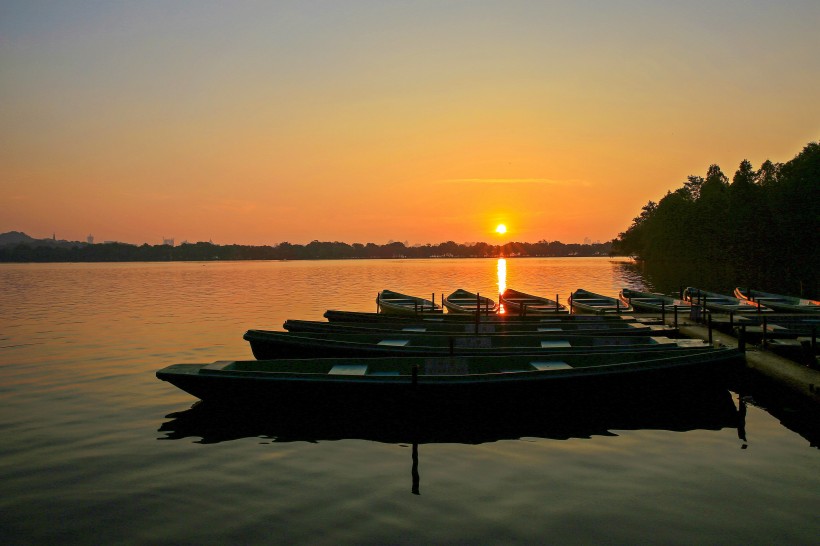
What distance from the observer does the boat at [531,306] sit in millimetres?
33906

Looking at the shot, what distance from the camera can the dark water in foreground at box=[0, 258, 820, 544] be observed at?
1012cm

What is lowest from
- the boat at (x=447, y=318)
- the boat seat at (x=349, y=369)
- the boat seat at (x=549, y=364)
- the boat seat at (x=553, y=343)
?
the boat seat at (x=349, y=369)

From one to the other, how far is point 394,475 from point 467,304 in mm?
27622

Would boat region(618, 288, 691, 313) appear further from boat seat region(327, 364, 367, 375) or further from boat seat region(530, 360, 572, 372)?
boat seat region(327, 364, 367, 375)

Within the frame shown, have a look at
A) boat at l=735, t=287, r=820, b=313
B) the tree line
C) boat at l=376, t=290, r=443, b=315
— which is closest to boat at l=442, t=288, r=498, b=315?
boat at l=376, t=290, r=443, b=315

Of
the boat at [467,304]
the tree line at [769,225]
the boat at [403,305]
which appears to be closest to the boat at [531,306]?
the boat at [467,304]

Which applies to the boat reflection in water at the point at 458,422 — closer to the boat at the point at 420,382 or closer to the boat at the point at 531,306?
the boat at the point at 420,382

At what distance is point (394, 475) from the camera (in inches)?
503

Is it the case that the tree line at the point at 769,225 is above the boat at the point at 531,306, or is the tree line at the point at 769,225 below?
above

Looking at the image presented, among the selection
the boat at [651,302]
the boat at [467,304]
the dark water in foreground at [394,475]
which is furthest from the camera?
the boat at [651,302]

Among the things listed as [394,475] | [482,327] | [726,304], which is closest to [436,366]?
[394,475]

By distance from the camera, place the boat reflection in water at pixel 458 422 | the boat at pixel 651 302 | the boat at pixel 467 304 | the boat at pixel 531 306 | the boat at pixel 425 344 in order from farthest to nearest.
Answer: the boat at pixel 651 302 < the boat at pixel 467 304 < the boat at pixel 531 306 < the boat at pixel 425 344 < the boat reflection in water at pixel 458 422

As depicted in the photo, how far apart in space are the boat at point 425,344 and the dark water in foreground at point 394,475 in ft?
9.07

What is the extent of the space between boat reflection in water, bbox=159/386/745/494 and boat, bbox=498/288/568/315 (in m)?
15.0
